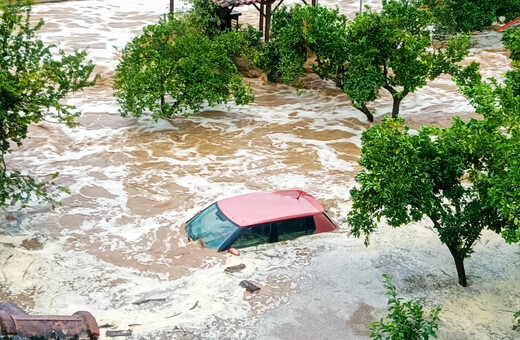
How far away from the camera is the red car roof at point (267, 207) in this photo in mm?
11205

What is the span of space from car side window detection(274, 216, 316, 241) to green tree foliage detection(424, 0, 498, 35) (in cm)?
2035

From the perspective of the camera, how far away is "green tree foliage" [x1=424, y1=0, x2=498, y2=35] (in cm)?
2936

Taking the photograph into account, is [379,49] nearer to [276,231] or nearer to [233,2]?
[233,2]

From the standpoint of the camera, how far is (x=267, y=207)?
11508 millimetres

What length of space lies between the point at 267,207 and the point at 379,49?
8.91m

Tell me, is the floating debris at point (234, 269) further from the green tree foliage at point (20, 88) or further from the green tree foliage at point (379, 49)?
the green tree foliage at point (379, 49)

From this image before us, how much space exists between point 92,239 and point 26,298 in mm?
2870

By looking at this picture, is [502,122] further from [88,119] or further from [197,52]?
[88,119]

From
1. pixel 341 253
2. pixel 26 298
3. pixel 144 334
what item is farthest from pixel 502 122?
pixel 26 298

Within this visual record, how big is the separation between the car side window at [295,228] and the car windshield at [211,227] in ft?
2.76

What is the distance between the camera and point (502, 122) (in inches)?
369

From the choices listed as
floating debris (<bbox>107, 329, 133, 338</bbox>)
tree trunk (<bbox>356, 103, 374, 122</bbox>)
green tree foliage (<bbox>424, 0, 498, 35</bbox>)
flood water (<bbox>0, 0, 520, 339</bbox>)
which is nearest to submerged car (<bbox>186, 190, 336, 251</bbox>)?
flood water (<bbox>0, 0, 520, 339</bbox>)

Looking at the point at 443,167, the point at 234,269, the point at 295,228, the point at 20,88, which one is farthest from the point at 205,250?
the point at 20,88

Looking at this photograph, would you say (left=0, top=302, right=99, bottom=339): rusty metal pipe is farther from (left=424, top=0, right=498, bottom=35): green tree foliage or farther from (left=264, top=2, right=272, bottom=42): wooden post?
(left=424, top=0, right=498, bottom=35): green tree foliage
